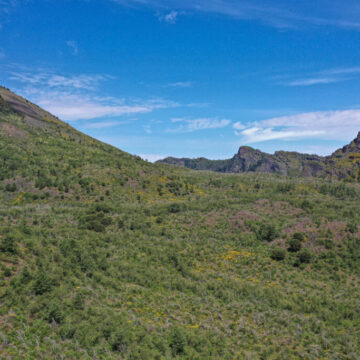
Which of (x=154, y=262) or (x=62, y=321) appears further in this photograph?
(x=154, y=262)

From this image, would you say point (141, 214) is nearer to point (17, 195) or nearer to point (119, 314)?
point (17, 195)

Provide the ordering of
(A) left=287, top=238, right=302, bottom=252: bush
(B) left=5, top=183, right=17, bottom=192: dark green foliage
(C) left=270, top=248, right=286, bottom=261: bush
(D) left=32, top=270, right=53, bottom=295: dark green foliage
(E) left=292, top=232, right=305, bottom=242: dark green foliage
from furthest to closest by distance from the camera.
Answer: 1. (B) left=5, top=183, right=17, bottom=192: dark green foliage
2. (E) left=292, top=232, right=305, bottom=242: dark green foliage
3. (A) left=287, top=238, right=302, bottom=252: bush
4. (C) left=270, top=248, right=286, bottom=261: bush
5. (D) left=32, top=270, right=53, bottom=295: dark green foliage

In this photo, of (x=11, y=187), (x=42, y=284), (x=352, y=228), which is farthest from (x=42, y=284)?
(x=11, y=187)

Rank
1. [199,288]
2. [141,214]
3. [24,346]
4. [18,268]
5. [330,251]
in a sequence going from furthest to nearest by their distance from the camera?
[141,214] < [330,251] < [199,288] < [18,268] < [24,346]

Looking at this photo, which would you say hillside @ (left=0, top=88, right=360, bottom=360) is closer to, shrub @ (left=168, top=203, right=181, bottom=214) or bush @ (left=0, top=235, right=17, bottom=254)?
bush @ (left=0, top=235, right=17, bottom=254)

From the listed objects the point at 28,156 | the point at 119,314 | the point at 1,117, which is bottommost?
the point at 119,314

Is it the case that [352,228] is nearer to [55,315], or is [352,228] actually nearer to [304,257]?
[304,257]

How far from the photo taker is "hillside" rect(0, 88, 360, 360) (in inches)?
506

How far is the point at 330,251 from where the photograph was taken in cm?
2925

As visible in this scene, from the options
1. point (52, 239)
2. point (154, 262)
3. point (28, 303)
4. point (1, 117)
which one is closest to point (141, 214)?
point (154, 262)

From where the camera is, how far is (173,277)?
23328 mm

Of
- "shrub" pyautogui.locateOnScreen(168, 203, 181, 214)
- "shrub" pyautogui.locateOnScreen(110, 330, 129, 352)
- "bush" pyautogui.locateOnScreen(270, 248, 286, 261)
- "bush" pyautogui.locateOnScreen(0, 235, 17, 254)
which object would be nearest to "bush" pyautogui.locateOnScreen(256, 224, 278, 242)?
"bush" pyautogui.locateOnScreen(270, 248, 286, 261)

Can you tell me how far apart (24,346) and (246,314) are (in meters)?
14.7

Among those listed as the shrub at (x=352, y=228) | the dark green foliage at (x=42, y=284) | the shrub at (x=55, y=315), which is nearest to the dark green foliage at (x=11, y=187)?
the dark green foliage at (x=42, y=284)
